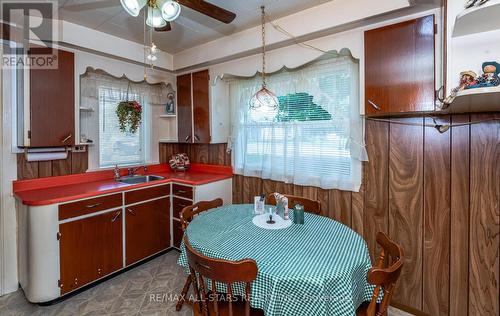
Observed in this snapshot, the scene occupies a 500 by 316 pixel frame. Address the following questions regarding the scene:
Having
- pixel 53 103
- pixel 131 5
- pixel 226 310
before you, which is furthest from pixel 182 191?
pixel 131 5

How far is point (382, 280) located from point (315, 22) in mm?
1934

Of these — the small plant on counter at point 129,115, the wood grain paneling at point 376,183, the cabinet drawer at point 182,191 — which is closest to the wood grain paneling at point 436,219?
the wood grain paneling at point 376,183

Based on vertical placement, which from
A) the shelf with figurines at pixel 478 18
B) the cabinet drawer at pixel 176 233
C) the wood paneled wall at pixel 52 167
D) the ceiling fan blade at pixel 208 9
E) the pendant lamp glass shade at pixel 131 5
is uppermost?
the ceiling fan blade at pixel 208 9

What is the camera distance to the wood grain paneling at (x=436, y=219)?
1830 mm

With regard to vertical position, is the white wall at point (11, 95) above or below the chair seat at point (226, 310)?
above

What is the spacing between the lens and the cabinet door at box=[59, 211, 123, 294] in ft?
6.91

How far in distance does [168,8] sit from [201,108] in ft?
5.43

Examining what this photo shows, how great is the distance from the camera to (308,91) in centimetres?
244

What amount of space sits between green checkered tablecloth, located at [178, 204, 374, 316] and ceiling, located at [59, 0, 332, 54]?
174 centimetres

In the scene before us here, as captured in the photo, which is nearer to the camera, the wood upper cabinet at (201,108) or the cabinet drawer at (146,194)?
the cabinet drawer at (146,194)

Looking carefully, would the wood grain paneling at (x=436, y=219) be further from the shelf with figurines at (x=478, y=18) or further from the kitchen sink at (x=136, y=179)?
the kitchen sink at (x=136, y=179)

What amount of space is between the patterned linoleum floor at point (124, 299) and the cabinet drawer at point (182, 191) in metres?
0.77

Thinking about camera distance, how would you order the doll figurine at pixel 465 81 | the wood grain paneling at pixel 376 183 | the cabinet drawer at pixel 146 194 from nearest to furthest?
the doll figurine at pixel 465 81, the wood grain paneling at pixel 376 183, the cabinet drawer at pixel 146 194

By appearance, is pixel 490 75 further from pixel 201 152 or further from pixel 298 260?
pixel 201 152
